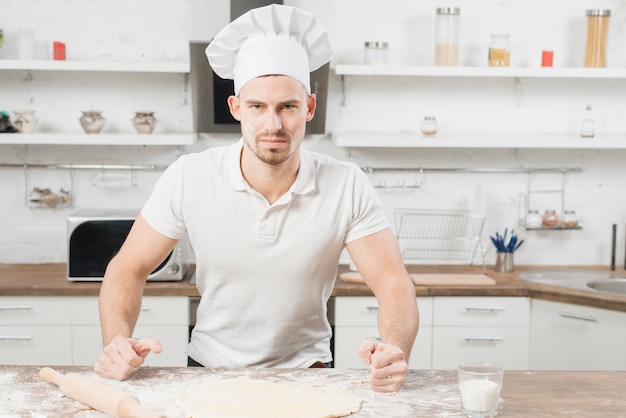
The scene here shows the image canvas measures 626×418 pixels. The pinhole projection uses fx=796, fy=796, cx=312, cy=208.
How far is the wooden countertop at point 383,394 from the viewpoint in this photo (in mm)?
1703

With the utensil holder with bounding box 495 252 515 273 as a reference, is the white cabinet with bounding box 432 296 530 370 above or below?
below

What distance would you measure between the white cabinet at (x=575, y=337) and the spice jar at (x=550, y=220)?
650mm

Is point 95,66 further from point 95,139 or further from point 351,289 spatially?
point 351,289

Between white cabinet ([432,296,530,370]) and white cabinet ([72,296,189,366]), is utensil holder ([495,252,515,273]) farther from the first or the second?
white cabinet ([72,296,189,366])

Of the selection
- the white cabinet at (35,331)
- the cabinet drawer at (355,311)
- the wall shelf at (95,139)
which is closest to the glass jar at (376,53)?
the wall shelf at (95,139)

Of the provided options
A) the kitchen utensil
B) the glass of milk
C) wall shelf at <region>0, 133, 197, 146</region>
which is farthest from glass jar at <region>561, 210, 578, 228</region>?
the glass of milk

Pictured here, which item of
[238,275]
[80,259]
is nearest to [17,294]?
[80,259]

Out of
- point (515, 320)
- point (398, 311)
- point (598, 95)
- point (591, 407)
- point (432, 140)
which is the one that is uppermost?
point (598, 95)

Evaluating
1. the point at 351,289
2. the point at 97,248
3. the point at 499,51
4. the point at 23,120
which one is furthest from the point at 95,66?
the point at 499,51

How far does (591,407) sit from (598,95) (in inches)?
111

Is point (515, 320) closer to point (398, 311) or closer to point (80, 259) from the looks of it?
point (398, 311)

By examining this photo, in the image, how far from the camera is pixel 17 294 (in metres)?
3.48

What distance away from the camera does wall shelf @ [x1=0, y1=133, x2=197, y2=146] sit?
12.3 ft

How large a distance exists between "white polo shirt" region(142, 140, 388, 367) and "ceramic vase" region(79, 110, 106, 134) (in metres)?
1.69
